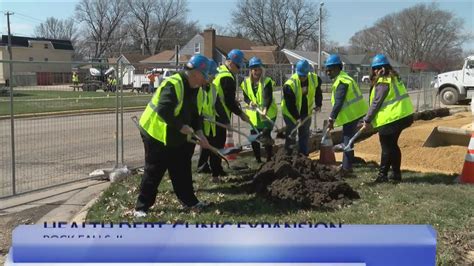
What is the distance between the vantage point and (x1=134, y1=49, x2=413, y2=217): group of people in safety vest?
195 inches

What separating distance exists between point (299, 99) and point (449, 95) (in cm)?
2110

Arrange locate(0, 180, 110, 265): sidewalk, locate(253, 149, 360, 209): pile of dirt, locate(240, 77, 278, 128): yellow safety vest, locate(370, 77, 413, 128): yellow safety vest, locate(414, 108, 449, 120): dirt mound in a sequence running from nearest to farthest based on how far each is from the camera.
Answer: locate(0, 180, 110, 265): sidewalk, locate(253, 149, 360, 209): pile of dirt, locate(370, 77, 413, 128): yellow safety vest, locate(240, 77, 278, 128): yellow safety vest, locate(414, 108, 449, 120): dirt mound

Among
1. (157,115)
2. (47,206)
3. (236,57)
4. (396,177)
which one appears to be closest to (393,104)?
(396,177)

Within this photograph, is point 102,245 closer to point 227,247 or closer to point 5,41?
point 227,247

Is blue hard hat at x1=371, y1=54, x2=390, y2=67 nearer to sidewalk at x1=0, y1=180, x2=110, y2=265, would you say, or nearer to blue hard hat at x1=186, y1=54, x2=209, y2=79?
blue hard hat at x1=186, y1=54, x2=209, y2=79

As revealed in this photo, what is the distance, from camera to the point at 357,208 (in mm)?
5504

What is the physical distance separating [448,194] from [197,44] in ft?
232

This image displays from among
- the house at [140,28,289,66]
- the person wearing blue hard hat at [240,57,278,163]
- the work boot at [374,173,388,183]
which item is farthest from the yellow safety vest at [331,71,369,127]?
the house at [140,28,289,66]

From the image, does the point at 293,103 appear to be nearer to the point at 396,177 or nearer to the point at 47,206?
the point at 396,177

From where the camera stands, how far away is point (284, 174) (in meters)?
6.22

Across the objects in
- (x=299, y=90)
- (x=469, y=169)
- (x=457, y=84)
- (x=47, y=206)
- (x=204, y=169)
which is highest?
(x=457, y=84)

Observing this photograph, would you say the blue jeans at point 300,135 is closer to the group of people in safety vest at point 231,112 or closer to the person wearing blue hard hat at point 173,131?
the group of people in safety vest at point 231,112

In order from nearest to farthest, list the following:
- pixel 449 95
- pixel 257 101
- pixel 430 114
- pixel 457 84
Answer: pixel 257 101
pixel 430 114
pixel 457 84
pixel 449 95

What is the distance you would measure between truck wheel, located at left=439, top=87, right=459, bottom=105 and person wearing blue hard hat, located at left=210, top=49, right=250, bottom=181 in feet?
71.5
